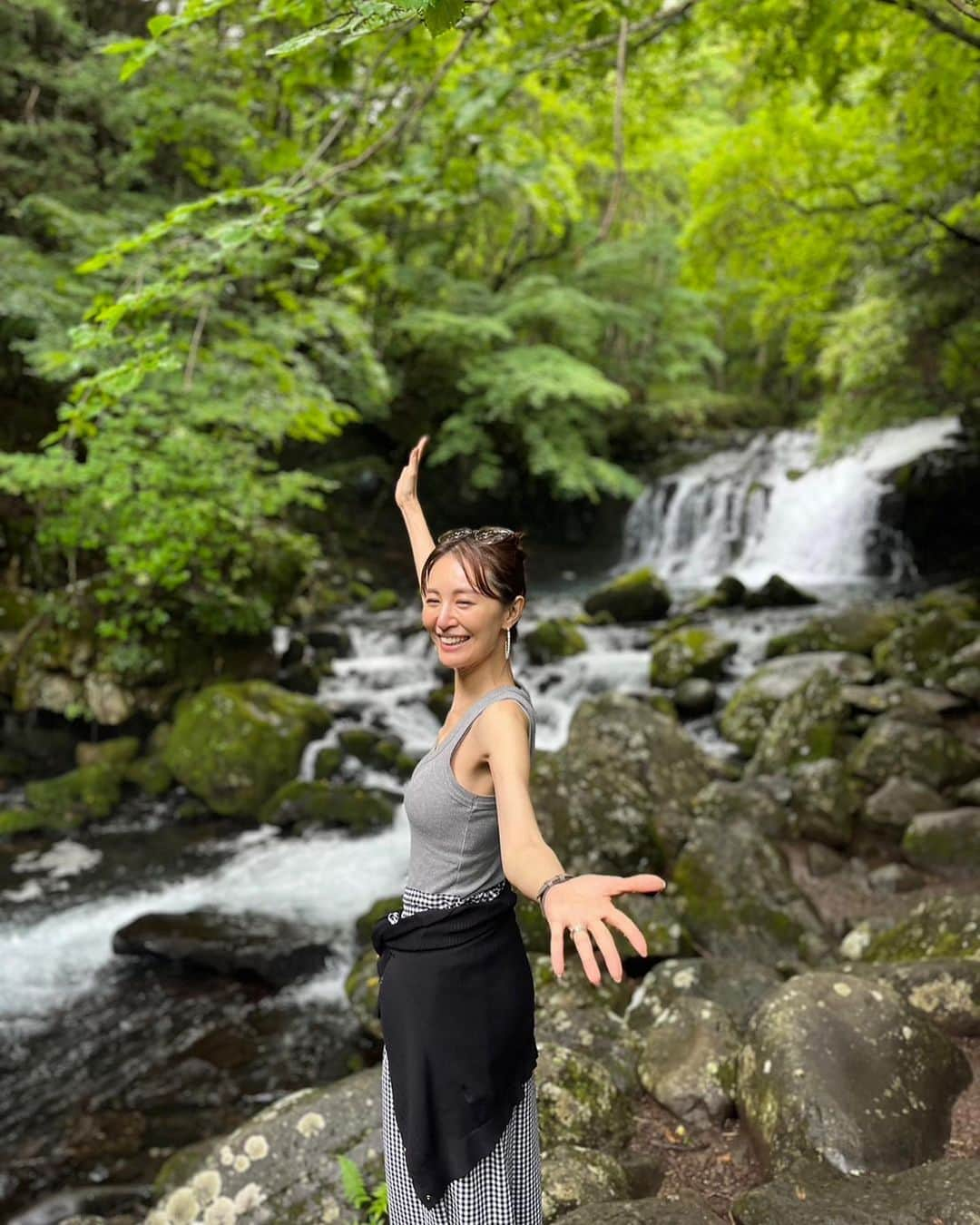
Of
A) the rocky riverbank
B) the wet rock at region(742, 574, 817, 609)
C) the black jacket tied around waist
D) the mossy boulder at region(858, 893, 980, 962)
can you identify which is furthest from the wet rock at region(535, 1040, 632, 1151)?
the wet rock at region(742, 574, 817, 609)

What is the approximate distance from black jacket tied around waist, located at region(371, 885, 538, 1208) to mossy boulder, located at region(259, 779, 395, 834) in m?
6.93

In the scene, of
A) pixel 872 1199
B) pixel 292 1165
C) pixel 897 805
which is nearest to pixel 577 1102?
pixel 292 1165

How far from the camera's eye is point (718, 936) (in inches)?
215

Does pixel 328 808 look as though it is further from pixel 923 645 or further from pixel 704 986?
pixel 923 645

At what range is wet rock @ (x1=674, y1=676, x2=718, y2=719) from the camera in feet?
34.4

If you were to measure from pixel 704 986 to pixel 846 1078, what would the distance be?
1468 mm

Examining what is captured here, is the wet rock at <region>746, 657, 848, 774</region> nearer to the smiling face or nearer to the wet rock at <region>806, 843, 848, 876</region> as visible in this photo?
the wet rock at <region>806, 843, 848, 876</region>

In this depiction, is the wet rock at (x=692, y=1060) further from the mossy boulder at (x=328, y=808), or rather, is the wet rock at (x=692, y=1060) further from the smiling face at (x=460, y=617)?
the mossy boulder at (x=328, y=808)

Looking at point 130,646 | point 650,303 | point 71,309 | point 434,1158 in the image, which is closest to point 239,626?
point 130,646

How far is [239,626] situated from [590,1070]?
27.3ft

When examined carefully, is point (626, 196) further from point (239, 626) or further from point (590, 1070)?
point (590, 1070)

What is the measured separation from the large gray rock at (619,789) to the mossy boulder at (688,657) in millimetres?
3612

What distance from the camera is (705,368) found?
31.3m

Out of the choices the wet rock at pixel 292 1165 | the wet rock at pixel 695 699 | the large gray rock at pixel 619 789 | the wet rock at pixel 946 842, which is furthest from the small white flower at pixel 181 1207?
the wet rock at pixel 695 699
